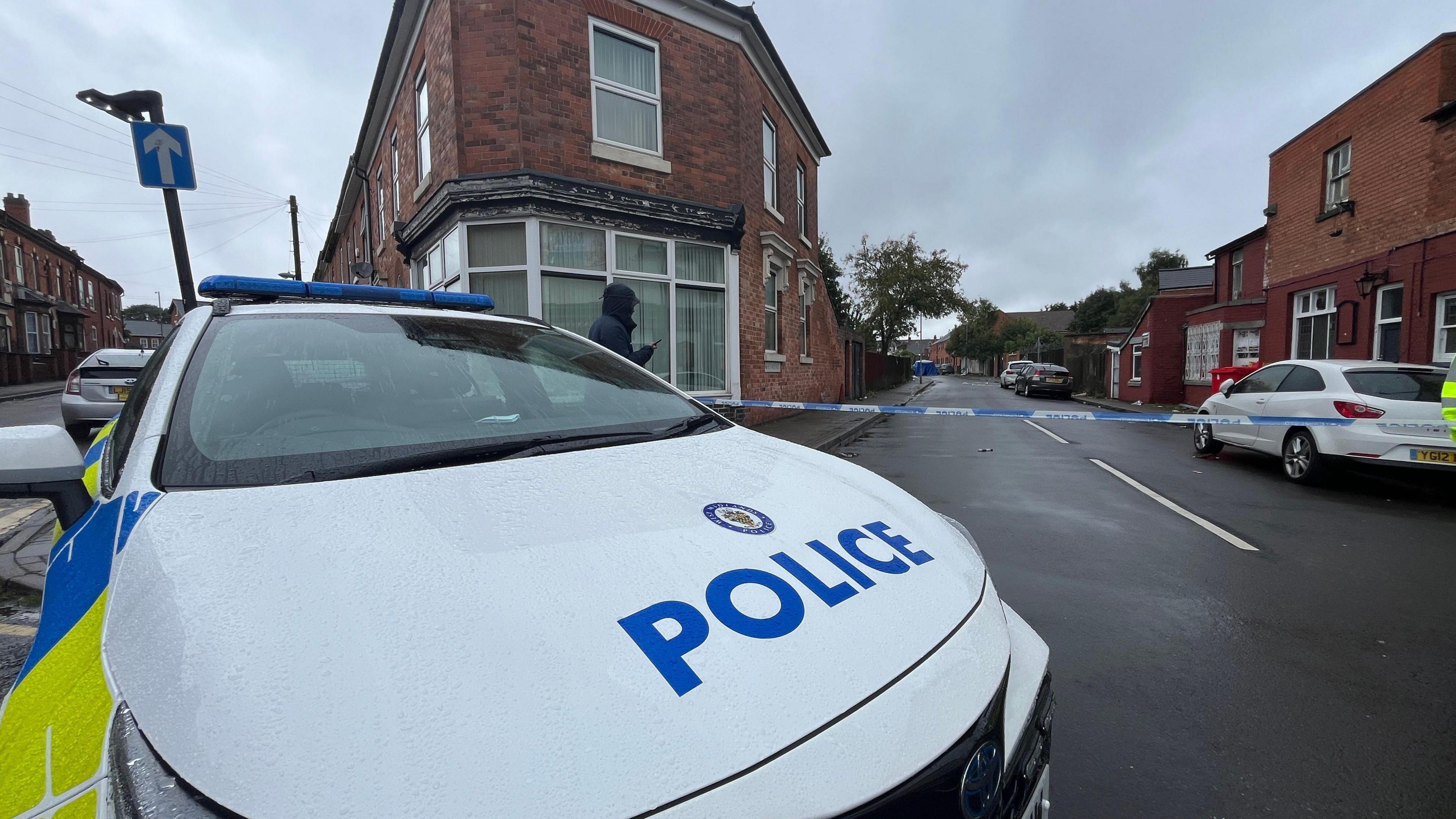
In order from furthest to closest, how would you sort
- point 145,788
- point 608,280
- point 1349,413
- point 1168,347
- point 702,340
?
point 1168,347 → point 702,340 → point 608,280 → point 1349,413 → point 145,788

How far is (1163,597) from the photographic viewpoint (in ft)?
11.8

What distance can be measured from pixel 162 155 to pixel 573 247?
14.5 feet

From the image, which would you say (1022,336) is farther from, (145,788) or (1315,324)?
(145,788)

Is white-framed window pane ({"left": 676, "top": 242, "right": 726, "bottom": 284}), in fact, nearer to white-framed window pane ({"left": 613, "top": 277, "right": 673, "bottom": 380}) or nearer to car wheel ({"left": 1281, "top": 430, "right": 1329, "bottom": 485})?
white-framed window pane ({"left": 613, "top": 277, "right": 673, "bottom": 380})

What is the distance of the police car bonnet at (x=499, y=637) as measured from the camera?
758 millimetres

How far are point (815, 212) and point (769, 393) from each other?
7197mm

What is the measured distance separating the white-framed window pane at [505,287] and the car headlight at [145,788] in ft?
27.4

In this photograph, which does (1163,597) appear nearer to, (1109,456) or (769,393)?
(1109,456)

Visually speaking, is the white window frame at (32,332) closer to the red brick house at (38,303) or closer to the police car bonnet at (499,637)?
the red brick house at (38,303)

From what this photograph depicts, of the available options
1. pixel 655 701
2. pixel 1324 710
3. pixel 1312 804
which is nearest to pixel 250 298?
pixel 655 701

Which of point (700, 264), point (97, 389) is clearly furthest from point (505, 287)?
point (97, 389)

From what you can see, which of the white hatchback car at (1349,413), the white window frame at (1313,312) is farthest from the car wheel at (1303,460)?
the white window frame at (1313,312)

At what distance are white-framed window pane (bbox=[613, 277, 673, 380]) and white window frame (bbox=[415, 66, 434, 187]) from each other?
4.10 m

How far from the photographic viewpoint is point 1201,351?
19.4m
